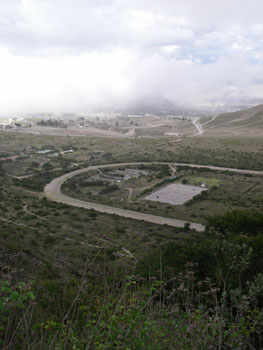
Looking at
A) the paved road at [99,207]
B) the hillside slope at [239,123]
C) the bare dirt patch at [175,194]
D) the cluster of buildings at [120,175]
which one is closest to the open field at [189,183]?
the paved road at [99,207]

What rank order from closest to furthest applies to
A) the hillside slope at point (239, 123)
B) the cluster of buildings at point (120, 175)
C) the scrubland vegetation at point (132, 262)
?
the scrubland vegetation at point (132, 262), the cluster of buildings at point (120, 175), the hillside slope at point (239, 123)

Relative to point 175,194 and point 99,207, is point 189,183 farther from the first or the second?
point 99,207

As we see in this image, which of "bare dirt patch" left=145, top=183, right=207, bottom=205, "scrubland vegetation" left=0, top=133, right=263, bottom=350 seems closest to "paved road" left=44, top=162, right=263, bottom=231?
"scrubland vegetation" left=0, top=133, right=263, bottom=350

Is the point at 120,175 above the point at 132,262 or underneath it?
underneath

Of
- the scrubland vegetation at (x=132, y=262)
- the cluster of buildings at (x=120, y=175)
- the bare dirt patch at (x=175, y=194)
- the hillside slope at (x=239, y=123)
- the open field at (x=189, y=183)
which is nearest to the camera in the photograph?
the scrubland vegetation at (x=132, y=262)

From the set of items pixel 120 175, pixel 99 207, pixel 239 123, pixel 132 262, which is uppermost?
pixel 239 123

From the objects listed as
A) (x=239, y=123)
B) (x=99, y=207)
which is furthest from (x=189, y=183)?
(x=239, y=123)

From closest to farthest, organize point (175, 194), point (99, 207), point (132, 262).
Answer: point (132, 262) → point (99, 207) → point (175, 194)

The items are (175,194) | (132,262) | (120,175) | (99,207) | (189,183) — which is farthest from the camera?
(120,175)

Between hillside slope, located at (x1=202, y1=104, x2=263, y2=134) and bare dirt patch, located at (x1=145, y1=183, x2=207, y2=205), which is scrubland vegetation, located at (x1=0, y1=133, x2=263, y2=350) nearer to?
bare dirt patch, located at (x1=145, y1=183, x2=207, y2=205)

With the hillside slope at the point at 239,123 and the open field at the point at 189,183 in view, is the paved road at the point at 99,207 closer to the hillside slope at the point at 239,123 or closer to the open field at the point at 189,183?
the open field at the point at 189,183

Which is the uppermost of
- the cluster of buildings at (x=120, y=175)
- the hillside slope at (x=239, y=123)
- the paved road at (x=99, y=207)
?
the hillside slope at (x=239, y=123)
